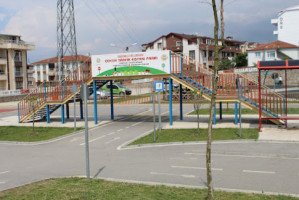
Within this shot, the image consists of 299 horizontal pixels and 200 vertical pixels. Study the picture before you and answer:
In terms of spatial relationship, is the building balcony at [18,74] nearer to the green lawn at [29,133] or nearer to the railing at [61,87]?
the railing at [61,87]

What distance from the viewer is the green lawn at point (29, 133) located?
58.2 feet

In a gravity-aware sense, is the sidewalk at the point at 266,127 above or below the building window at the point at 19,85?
below

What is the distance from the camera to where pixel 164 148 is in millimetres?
14133

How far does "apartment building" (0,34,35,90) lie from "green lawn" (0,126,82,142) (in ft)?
133

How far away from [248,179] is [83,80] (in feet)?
50.4

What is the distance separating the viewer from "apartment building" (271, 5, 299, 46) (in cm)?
7419

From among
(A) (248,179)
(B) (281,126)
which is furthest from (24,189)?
(B) (281,126)

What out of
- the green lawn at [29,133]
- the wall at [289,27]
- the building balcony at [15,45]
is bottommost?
the green lawn at [29,133]

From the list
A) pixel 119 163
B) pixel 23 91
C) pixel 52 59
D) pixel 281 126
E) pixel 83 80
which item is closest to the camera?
pixel 119 163

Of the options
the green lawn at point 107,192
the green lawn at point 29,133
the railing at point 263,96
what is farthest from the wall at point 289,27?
the green lawn at point 107,192

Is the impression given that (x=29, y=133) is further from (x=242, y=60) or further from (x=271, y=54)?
(x=242, y=60)

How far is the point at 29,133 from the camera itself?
1898 cm

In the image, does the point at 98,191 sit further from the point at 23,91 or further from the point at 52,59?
the point at 52,59

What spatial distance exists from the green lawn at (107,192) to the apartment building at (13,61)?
54.1m
